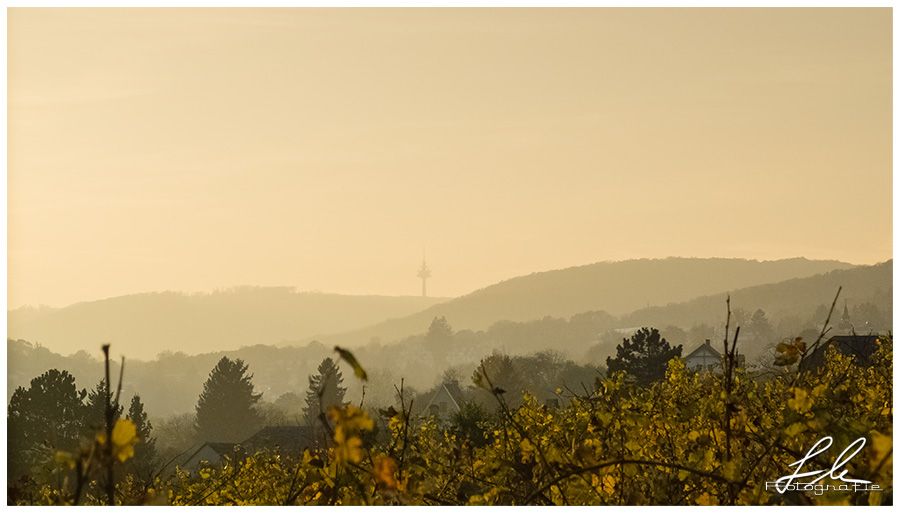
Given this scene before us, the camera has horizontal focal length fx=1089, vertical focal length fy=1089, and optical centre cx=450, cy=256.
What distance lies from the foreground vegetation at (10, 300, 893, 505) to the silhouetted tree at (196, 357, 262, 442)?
8797 centimetres

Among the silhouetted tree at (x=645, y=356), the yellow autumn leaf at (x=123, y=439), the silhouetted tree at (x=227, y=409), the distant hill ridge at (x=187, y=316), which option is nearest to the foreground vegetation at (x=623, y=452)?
the yellow autumn leaf at (x=123, y=439)

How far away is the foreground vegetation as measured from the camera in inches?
125

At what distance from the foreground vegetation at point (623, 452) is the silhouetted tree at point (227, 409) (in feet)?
289

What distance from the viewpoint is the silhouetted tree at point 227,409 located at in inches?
3706

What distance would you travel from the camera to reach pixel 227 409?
310ft

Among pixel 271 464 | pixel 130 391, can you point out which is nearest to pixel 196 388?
pixel 130 391

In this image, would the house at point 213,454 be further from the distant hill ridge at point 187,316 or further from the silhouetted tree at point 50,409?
the distant hill ridge at point 187,316

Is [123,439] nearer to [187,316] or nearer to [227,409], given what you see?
[227,409]

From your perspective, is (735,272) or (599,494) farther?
(735,272)

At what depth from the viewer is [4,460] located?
645 centimetres

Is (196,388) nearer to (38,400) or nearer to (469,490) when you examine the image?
(38,400)

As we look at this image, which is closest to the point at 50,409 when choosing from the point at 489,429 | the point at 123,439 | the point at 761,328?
the point at 489,429
